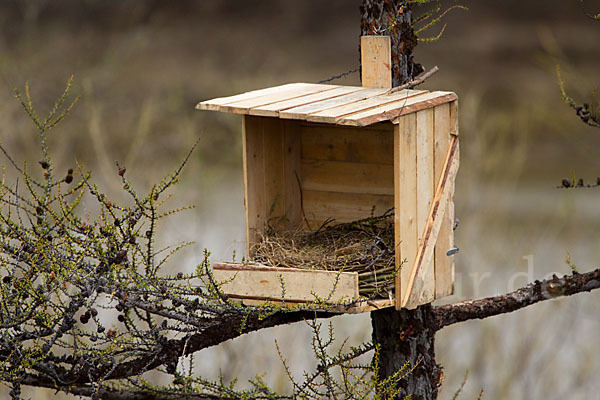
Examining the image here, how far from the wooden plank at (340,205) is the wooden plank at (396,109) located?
1.57 feet

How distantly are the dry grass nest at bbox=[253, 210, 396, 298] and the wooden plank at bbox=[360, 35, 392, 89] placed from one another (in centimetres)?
39

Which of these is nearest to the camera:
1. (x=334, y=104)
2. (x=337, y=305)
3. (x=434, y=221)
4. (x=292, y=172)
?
(x=337, y=305)

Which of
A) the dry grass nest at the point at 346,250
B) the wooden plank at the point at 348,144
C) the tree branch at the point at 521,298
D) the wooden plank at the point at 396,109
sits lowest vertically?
the tree branch at the point at 521,298

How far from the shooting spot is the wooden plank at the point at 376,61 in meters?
2.72

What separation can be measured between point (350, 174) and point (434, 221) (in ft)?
1.58

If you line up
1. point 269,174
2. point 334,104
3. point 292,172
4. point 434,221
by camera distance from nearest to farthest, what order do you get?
point 334,104 < point 434,221 < point 269,174 < point 292,172

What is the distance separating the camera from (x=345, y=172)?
302cm

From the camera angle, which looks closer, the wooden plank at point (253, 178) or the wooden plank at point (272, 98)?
the wooden plank at point (272, 98)

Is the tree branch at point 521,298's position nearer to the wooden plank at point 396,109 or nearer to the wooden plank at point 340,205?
the wooden plank at point 340,205

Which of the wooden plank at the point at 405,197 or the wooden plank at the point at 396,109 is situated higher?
the wooden plank at the point at 396,109

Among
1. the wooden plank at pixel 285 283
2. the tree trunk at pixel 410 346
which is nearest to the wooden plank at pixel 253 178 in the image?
the wooden plank at pixel 285 283

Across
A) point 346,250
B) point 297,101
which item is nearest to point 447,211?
point 346,250

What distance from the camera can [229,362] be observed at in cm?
504

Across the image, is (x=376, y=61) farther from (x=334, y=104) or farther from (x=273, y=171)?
(x=273, y=171)
